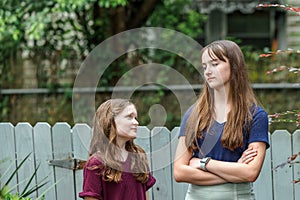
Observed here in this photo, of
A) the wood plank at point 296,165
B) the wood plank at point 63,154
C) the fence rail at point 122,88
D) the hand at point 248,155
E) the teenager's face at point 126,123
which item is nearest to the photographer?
the hand at point 248,155

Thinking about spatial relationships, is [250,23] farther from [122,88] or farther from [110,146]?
[110,146]

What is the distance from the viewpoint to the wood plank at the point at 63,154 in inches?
168

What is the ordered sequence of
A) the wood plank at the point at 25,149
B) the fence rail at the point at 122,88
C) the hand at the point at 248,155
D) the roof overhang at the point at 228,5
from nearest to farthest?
the hand at the point at 248,155 → the wood plank at the point at 25,149 → the fence rail at the point at 122,88 → the roof overhang at the point at 228,5

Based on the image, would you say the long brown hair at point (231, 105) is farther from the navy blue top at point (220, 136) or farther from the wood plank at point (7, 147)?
the wood plank at point (7, 147)

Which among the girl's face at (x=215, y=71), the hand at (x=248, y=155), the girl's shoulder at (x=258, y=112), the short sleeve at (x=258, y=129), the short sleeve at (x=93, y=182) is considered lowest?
the short sleeve at (x=93, y=182)

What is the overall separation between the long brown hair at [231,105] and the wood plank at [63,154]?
1.38 m

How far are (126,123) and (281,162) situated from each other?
1.42 meters

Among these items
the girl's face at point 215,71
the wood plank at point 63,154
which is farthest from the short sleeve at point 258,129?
the wood plank at point 63,154

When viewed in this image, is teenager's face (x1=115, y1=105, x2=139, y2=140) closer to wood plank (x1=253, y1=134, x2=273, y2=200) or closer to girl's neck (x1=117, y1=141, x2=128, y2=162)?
girl's neck (x1=117, y1=141, x2=128, y2=162)

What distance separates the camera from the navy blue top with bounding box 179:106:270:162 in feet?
9.94

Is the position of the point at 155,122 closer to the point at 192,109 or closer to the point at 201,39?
the point at 192,109

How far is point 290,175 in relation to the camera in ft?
13.3

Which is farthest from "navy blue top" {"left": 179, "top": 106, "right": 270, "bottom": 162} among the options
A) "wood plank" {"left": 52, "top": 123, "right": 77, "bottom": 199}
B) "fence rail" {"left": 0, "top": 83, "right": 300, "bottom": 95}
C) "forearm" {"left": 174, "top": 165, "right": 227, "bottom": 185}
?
"fence rail" {"left": 0, "top": 83, "right": 300, "bottom": 95}

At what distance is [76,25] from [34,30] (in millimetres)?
1601
